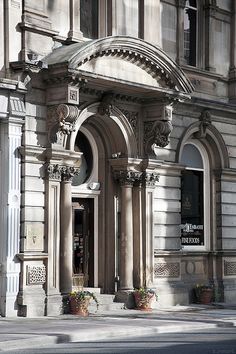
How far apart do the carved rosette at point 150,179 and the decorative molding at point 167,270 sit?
7.46 feet

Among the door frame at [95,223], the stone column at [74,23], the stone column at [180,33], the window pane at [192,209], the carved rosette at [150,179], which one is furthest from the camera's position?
the window pane at [192,209]

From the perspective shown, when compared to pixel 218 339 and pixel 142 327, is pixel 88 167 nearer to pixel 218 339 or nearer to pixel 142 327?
pixel 142 327

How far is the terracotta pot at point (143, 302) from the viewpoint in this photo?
2364 cm

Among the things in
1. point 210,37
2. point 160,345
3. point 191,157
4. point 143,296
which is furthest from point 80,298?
point 210,37

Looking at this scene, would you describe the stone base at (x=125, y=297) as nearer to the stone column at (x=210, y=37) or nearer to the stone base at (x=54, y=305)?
the stone base at (x=54, y=305)

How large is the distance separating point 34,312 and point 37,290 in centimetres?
59

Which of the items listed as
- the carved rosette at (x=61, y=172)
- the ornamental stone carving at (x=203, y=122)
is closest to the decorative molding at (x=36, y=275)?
the carved rosette at (x=61, y=172)

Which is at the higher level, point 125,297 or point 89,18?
point 89,18

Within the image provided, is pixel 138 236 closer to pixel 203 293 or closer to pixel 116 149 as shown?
pixel 116 149

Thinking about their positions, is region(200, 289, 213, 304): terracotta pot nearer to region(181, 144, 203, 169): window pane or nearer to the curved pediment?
region(181, 144, 203, 169): window pane

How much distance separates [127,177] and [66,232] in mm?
2820

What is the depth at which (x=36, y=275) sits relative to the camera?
21.5m

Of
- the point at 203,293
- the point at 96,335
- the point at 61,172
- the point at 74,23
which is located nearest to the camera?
the point at 96,335

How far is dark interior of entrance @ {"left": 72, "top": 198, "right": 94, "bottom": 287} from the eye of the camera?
23875 millimetres
